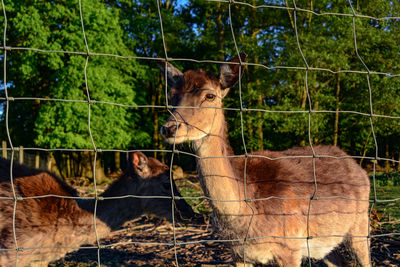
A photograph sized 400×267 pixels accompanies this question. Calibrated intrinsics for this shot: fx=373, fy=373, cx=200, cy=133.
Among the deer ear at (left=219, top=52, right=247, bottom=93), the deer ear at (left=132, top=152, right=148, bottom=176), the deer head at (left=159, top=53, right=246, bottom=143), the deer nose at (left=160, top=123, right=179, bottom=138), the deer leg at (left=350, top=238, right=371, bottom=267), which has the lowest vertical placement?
the deer leg at (left=350, top=238, right=371, bottom=267)

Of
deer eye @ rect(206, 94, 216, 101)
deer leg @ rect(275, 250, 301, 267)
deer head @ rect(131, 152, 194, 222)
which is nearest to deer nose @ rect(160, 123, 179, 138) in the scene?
deer eye @ rect(206, 94, 216, 101)

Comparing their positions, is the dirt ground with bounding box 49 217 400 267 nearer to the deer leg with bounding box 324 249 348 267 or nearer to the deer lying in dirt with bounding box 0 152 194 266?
the deer leg with bounding box 324 249 348 267

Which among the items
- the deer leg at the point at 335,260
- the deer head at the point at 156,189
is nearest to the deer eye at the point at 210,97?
the deer head at the point at 156,189

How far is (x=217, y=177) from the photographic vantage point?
3.10 m

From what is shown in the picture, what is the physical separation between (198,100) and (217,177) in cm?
70

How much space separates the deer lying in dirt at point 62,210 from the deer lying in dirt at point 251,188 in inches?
48.9

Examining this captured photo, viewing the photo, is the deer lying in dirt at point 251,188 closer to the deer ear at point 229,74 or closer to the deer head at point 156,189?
the deer ear at point 229,74

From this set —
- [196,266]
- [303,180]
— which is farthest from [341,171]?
[196,266]

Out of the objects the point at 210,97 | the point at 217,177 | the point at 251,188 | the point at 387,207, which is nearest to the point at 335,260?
the point at 251,188

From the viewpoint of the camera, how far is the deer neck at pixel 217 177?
3072 millimetres

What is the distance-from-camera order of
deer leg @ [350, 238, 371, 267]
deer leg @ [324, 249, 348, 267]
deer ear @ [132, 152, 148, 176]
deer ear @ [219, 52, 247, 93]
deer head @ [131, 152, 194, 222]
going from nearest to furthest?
1. deer ear @ [219, 52, 247, 93]
2. deer leg @ [350, 238, 371, 267]
3. deer leg @ [324, 249, 348, 267]
4. deer head @ [131, 152, 194, 222]
5. deer ear @ [132, 152, 148, 176]

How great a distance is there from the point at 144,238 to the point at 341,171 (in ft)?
11.3

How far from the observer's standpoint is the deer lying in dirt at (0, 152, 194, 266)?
378 cm

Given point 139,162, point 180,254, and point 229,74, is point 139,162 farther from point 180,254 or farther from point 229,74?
point 229,74
